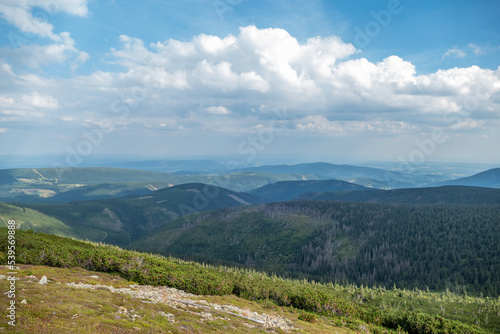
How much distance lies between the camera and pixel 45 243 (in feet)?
135

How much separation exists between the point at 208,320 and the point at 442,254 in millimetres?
140637

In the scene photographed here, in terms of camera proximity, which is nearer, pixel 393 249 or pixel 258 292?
pixel 258 292

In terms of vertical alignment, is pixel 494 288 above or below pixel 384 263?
above

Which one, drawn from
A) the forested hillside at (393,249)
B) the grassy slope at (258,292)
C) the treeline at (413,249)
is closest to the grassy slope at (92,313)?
the grassy slope at (258,292)

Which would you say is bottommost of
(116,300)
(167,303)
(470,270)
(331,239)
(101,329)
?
(331,239)

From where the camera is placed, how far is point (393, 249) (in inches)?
5807

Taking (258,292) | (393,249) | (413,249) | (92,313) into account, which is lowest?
(393,249)

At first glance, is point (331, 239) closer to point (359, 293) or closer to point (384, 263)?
point (384, 263)

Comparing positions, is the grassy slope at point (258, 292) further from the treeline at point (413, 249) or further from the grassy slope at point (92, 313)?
the treeline at point (413, 249)

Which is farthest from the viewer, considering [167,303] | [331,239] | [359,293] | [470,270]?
[331,239]

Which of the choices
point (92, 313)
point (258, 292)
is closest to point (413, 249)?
point (258, 292)

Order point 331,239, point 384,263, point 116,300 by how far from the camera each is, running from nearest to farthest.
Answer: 1. point 116,300
2. point 384,263
3. point 331,239

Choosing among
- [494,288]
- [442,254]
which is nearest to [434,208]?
[442,254]

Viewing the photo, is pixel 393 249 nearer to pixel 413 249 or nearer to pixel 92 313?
pixel 413 249
